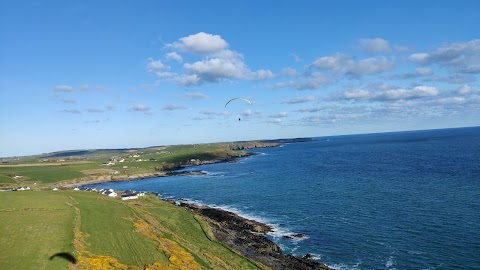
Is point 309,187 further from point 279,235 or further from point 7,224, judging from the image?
point 7,224

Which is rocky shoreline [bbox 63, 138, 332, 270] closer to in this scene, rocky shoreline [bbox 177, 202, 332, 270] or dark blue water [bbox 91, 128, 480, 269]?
rocky shoreline [bbox 177, 202, 332, 270]

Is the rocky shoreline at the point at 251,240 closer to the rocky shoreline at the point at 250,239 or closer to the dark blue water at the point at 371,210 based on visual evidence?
the rocky shoreline at the point at 250,239

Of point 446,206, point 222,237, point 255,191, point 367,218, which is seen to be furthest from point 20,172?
point 446,206

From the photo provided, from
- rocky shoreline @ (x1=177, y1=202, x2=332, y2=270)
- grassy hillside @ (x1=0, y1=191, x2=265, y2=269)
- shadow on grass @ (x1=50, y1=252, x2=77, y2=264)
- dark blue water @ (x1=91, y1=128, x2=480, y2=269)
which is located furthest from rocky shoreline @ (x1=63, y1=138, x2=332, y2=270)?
shadow on grass @ (x1=50, y1=252, x2=77, y2=264)

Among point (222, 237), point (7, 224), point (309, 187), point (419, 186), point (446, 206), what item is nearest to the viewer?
point (7, 224)

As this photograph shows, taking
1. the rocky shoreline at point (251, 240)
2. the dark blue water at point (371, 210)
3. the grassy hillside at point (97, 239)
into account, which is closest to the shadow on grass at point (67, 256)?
the grassy hillside at point (97, 239)

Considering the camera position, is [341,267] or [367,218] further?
[367,218]
